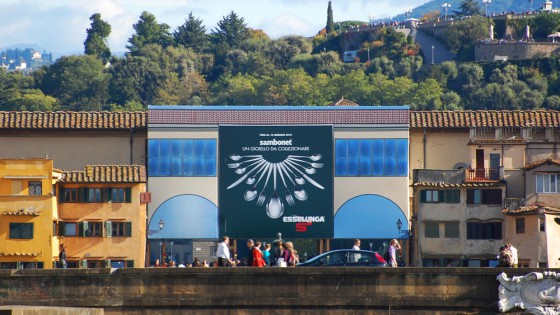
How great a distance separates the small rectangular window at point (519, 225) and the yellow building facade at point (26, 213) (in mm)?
22762

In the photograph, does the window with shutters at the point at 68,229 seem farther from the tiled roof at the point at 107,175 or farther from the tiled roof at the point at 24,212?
the tiled roof at the point at 24,212

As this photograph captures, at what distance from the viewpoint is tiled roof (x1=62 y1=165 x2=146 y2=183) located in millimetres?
91938

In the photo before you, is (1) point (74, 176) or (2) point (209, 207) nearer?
(1) point (74, 176)

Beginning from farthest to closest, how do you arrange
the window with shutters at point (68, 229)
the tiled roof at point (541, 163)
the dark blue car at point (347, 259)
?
the tiled roof at point (541, 163) → the window with shutters at point (68, 229) → the dark blue car at point (347, 259)

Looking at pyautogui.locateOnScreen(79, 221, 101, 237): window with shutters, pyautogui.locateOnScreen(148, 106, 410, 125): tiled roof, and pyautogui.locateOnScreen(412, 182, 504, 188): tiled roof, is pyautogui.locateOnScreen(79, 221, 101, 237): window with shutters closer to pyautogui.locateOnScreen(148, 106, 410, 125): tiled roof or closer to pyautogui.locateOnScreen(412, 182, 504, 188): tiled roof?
pyautogui.locateOnScreen(148, 106, 410, 125): tiled roof

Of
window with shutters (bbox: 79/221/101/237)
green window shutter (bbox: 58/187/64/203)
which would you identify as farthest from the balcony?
green window shutter (bbox: 58/187/64/203)

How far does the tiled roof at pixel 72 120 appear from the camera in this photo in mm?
104188

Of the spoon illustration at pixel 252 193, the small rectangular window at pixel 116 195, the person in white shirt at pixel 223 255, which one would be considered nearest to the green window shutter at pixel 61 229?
the small rectangular window at pixel 116 195

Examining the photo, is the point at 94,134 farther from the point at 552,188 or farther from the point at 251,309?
the point at 251,309

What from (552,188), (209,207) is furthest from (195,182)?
(552,188)

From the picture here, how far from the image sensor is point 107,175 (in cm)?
9256

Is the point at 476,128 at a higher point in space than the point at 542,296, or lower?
higher

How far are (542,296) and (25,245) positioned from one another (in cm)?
3768

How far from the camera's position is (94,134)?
344ft
